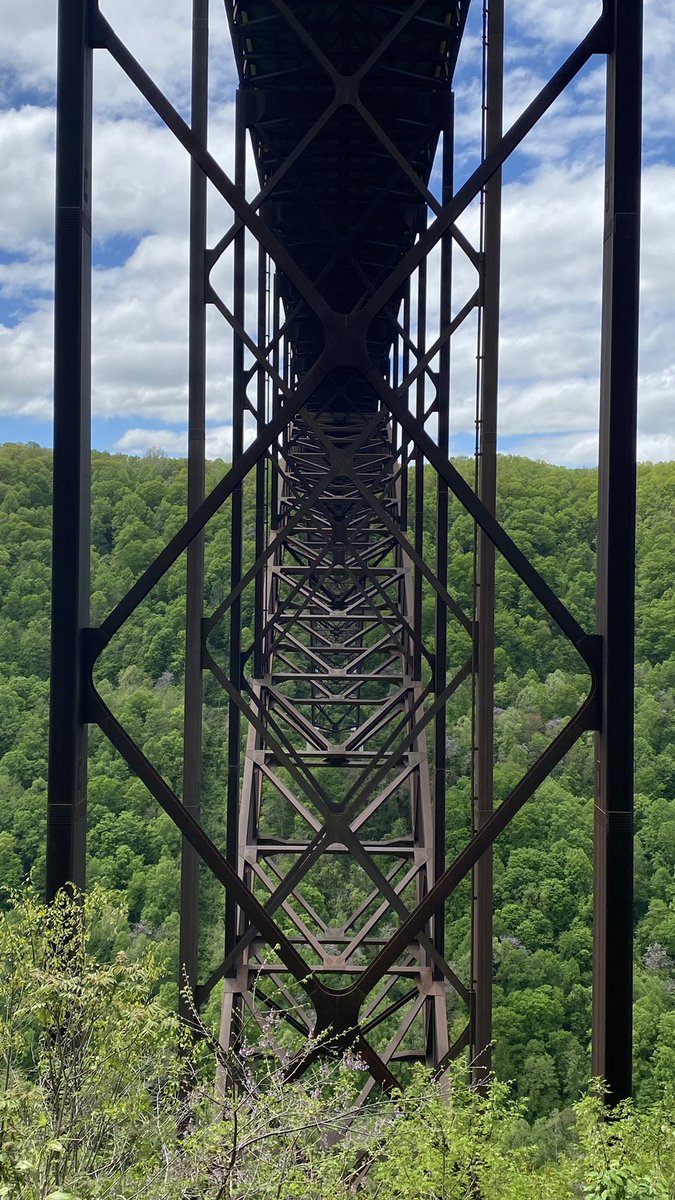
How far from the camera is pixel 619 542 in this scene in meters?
4.50

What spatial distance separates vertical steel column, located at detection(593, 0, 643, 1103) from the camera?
14.6 ft

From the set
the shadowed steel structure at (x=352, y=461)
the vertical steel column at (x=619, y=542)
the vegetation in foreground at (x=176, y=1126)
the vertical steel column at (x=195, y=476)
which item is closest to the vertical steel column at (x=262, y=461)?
the shadowed steel structure at (x=352, y=461)

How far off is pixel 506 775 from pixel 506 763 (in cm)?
342

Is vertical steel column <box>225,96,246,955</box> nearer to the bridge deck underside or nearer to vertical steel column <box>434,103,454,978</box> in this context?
the bridge deck underside

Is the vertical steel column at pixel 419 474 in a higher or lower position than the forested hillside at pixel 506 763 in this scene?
higher

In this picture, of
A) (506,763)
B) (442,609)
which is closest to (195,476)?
(442,609)

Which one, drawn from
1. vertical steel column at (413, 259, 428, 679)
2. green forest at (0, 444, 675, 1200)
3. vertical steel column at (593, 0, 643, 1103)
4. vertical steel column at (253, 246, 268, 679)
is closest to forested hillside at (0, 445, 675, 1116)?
green forest at (0, 444, 675, 1200)

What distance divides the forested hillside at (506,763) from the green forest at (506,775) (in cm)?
7

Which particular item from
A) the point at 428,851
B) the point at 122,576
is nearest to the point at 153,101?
the point at 428,851

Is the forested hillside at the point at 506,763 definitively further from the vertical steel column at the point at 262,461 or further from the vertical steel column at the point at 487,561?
the vertical steel column at the point at 487,561

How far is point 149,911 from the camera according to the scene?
21.3m

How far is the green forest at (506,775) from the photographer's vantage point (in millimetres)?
21656

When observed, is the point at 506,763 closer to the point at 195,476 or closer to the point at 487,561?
the point at 487,561

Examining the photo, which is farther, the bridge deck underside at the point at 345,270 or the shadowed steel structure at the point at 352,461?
the bridge deck underside at the point at 345,270
